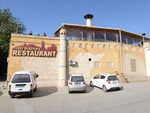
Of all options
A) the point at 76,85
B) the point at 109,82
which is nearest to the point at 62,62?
the point at 76,85

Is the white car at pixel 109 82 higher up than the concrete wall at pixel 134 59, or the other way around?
the concrete wall at pixel 134 59

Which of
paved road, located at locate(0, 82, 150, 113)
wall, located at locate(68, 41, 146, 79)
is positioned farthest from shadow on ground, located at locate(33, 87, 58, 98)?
wall, located at locate(68, 41, 146, 79)

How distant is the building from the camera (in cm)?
1261

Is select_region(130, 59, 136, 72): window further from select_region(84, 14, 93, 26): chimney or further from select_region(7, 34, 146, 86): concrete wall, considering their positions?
select_region(84, 14, 93, 26): chimney

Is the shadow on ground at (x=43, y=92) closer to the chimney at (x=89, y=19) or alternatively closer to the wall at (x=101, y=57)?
the wall at (x=101, y=57)

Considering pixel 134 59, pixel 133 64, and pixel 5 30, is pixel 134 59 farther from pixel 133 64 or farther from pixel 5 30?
pixel 5 30

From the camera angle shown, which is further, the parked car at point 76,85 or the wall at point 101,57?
the wall at point 101,57

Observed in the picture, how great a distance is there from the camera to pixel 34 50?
12969 millimetres

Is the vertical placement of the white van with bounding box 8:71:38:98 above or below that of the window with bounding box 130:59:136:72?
below

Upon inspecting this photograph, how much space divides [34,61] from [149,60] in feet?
64.7

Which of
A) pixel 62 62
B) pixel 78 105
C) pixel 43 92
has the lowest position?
pixel 43 92

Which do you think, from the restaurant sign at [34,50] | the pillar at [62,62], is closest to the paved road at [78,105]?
the pillar at [62,62]

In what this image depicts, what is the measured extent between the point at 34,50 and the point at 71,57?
16.1ft

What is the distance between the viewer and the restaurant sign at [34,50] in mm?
12454
